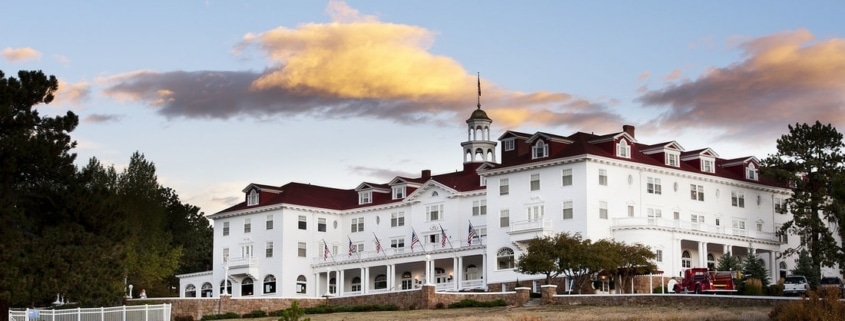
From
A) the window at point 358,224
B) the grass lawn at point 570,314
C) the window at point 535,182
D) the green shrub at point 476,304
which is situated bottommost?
the grass lawn at point 570,314

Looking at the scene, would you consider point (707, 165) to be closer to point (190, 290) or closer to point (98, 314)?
point (190, 290)

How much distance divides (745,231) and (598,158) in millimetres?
13292

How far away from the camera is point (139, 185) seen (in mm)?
116938

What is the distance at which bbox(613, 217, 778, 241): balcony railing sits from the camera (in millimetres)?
90188

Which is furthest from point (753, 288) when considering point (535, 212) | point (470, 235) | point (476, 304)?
point (470, 235)

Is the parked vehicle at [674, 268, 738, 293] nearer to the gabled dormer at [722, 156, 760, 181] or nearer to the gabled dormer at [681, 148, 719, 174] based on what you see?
the gabled dormer at [681, 148, 719, 174]

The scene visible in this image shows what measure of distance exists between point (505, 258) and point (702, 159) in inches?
614

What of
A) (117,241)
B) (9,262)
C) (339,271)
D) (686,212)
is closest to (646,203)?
(686,212)

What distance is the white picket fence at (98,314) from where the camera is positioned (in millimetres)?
68812

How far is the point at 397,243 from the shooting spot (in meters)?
109

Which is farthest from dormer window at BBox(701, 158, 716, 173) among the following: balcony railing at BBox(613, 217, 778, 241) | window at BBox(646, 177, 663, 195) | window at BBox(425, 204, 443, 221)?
window at BBox(425, 204, 443, 221)

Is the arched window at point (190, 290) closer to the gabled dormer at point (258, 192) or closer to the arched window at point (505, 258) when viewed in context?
the gabled dormer at point (258, 192)

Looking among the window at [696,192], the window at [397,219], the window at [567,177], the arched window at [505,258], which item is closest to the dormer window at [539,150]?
the window at [567,177]

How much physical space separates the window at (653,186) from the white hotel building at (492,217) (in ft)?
0.39
